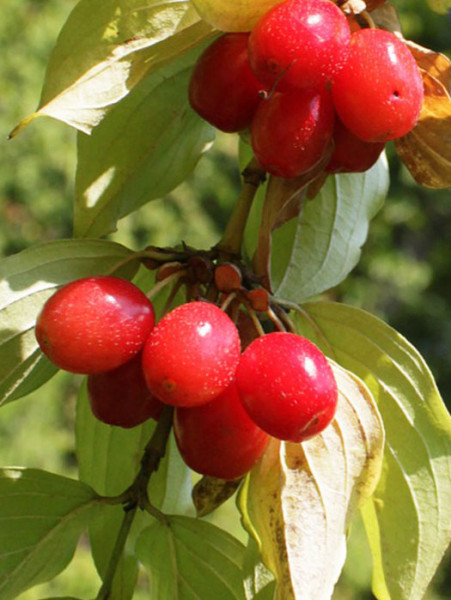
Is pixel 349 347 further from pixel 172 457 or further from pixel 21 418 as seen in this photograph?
pixel 21 418

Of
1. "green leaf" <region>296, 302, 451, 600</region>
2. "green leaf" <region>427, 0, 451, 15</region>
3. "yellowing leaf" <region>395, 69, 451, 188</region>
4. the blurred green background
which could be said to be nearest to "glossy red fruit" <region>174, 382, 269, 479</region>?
"green leaf" <region>296, 302, 451, 600</region>

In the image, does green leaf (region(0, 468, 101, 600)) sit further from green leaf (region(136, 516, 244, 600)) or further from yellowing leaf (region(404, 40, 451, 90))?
yellowing leaf (region(404, 40, 451, 90))

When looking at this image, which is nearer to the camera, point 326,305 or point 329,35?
point 329,35

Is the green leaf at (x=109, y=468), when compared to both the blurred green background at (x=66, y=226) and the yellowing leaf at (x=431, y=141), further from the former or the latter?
the blurred green background at (x=66, y=226)

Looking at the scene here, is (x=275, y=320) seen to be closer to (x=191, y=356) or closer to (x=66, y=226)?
(x=191, y=356)

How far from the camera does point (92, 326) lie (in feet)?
1.80

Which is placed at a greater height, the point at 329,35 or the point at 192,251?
the point at 329,35

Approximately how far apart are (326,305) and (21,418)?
226cm

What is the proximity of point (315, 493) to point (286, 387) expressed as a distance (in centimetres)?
8

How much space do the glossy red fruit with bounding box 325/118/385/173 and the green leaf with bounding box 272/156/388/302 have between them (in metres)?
0.15

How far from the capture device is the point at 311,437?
1.79 feet

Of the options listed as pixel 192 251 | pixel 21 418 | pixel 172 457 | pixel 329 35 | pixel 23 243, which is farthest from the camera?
pixel 23 243

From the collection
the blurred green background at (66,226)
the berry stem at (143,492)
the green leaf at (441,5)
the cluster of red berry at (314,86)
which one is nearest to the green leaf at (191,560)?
the berry stem at (143,492)

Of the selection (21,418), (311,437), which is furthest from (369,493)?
(21,418)
